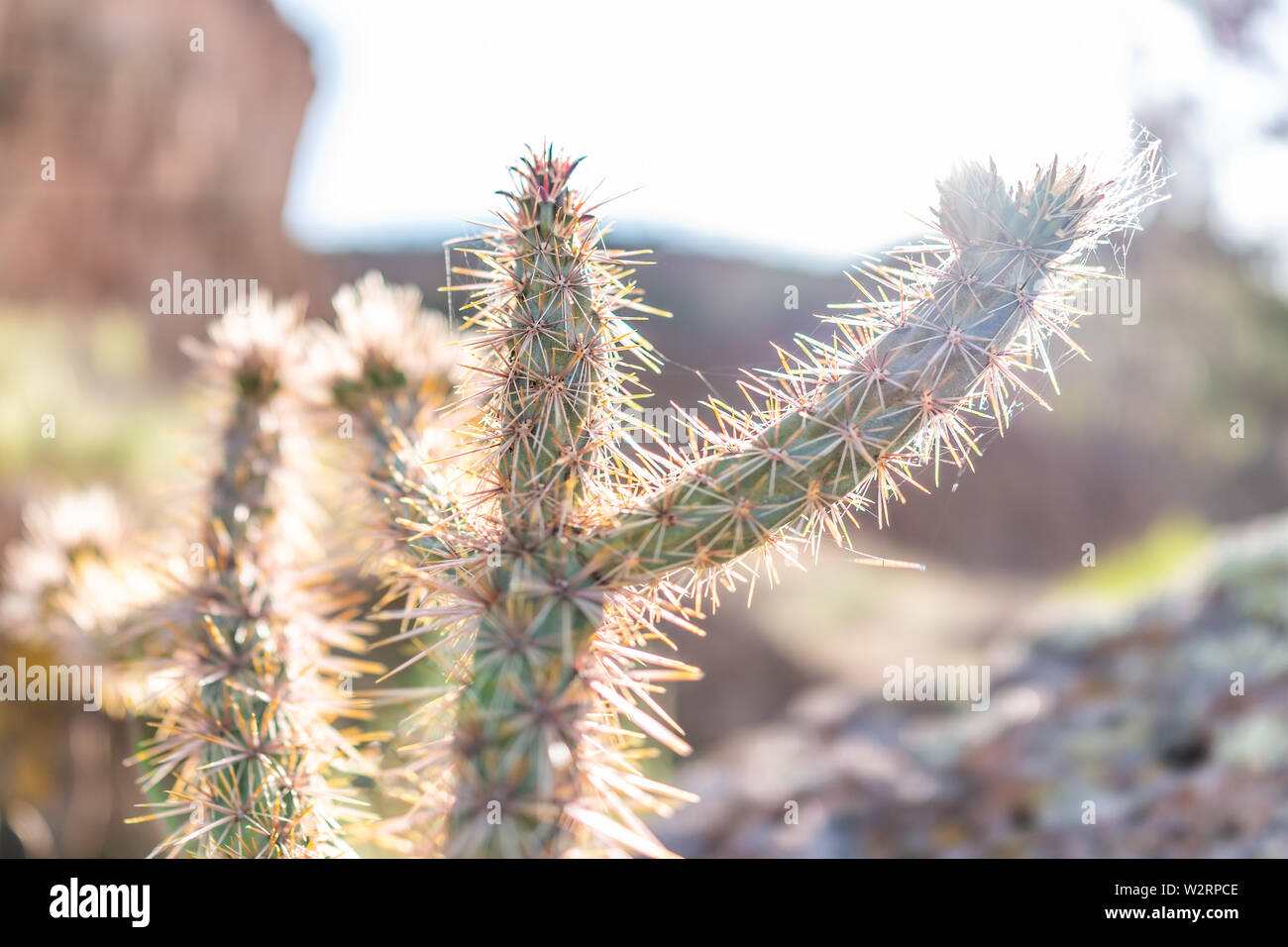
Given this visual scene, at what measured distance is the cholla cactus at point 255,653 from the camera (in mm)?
1569

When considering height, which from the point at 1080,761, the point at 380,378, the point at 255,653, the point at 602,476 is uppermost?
the point at 380,378

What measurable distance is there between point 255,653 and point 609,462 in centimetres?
93

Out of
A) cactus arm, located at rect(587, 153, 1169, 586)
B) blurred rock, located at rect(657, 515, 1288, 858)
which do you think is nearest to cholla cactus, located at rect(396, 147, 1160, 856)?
cactus arm, located at rect(587, 153, 1169, 586)

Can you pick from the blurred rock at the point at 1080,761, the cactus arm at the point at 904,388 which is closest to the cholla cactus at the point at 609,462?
the cactus arm at the point at 904,388

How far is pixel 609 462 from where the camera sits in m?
1.34

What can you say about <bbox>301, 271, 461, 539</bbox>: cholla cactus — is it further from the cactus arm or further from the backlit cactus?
the cactus arm

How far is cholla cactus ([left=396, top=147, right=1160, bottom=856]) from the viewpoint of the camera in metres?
1.11

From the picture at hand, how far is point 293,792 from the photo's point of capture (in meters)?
1.61

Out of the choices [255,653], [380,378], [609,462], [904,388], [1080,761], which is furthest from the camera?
[1080,761]

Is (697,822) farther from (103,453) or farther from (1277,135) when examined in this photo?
(1277,135)

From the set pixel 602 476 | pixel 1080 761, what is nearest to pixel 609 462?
pixel 602 476

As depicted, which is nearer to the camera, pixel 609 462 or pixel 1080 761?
pixel 609 462

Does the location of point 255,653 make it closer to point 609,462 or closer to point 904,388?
point 609,462
